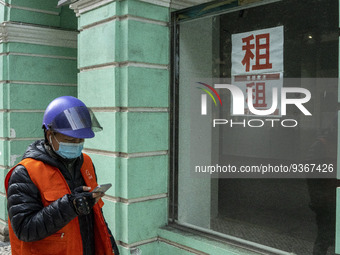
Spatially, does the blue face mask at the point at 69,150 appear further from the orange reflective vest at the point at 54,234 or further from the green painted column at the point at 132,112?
the green painted column at the point at 132,112

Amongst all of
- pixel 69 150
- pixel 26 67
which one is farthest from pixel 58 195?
pixel 26 67

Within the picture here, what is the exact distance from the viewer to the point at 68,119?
96.7 inches

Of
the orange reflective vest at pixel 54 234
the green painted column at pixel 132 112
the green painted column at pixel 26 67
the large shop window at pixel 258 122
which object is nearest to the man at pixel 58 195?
the orange reflective vest at pixel 54 234

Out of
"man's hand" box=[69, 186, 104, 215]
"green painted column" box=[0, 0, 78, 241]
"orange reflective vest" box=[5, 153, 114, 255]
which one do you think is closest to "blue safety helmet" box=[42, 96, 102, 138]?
"orange reflective vest" box=[5, 153, 114, 255]

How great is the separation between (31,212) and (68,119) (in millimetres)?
599

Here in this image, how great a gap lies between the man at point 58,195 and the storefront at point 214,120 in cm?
156

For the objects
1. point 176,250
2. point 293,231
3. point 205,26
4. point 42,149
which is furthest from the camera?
point 205,26

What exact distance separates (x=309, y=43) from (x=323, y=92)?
0.49 metres

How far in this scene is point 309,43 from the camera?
11.9ft

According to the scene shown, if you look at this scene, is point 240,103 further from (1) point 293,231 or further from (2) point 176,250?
(2) point 176,250

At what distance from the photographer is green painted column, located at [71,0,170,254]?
4.18 meters

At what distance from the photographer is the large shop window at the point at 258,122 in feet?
→ 11.6

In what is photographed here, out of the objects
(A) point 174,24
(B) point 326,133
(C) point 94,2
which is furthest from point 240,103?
(C) point 94,2

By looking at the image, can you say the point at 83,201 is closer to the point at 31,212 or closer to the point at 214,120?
the point at 31,212
